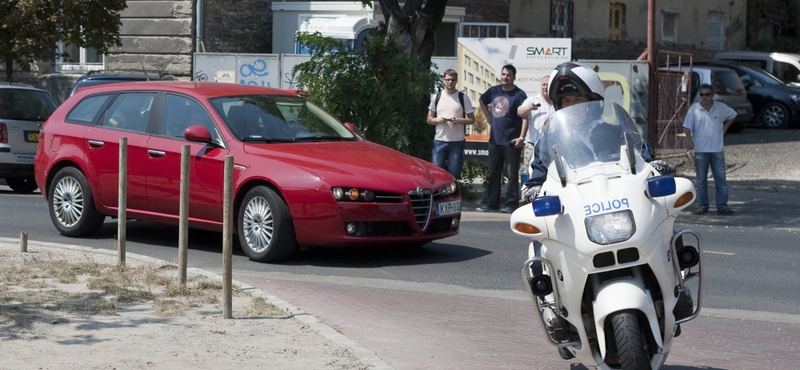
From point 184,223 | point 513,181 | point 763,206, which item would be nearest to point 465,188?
point 513,181

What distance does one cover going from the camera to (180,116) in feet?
37.1

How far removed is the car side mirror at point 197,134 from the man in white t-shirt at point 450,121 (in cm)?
498

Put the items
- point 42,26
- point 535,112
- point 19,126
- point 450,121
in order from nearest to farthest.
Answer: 1. point 535,112
2. point 450,121
3. point 19,126
4. point 42,26

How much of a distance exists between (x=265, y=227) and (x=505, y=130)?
5743 mm

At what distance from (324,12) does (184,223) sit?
2023cm

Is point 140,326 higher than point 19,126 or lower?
lower

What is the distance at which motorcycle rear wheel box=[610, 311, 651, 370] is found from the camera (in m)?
5.32

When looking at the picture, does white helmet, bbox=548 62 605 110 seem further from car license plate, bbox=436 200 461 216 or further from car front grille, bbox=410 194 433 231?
car license plate, bbox=436 200 461 216

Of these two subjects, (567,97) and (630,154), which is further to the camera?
(567,97)

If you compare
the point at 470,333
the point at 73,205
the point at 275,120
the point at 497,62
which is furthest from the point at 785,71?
the point at 470,333

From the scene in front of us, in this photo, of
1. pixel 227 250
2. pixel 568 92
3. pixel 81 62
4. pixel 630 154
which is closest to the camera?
pixel 630 154

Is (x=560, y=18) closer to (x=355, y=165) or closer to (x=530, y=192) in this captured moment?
(x=355, y=165)

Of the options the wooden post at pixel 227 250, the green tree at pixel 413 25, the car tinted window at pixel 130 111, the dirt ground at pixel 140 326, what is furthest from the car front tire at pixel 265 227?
the green tree at pixel 413 25

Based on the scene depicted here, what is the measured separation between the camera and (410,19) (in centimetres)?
1681
